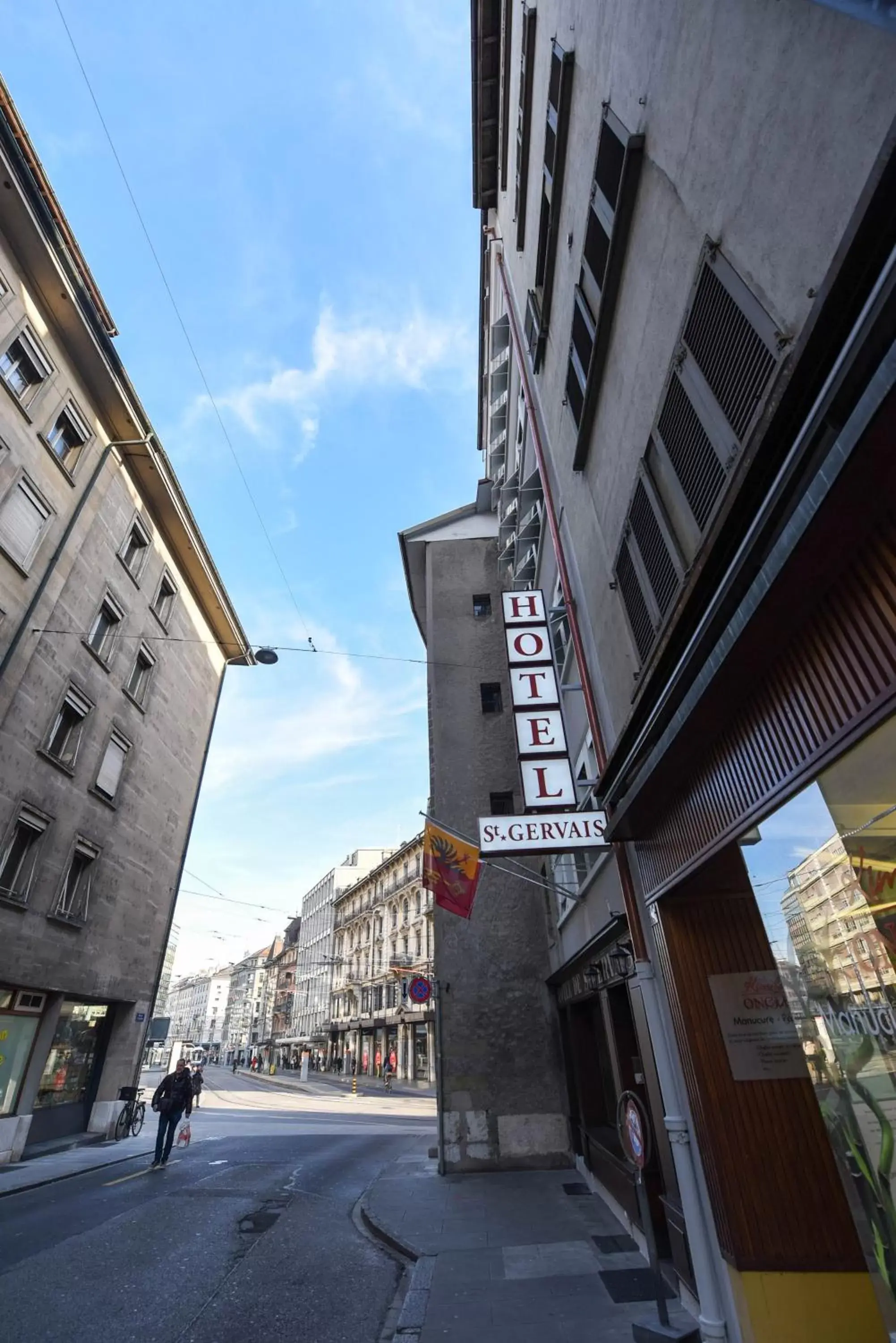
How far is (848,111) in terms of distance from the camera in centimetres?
290

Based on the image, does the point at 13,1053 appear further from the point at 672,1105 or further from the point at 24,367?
the point at 24,367

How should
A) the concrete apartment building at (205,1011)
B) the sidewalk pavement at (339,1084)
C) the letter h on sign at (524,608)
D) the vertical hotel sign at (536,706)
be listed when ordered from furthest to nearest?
the concrete apartment building at (205,1011) < the sidewalk pavement at (339,1084) < the letter h on sign at (524,608) < the vertical hotel sign at (536,706)

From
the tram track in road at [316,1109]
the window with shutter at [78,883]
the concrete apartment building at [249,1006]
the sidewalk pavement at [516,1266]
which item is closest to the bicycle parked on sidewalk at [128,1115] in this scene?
the window with shutter at [78,883]

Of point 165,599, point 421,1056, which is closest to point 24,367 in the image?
point 165,599

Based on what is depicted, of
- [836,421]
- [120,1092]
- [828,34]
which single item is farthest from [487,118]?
[120,1092]

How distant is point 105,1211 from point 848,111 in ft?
47.0

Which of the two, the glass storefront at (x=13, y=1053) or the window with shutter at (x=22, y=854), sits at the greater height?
the window with shutter at (x=22, y=854)

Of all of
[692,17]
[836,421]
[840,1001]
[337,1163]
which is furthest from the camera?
[337,1163]

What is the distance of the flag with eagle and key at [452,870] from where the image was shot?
34.5 ft

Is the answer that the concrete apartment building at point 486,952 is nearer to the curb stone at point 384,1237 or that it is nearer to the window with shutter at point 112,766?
the curb stone at point 384,1237

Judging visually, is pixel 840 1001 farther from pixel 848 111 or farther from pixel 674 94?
pixel 674 94

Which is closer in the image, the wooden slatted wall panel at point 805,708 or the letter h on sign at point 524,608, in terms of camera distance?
the wooden slatted wall panel at point 805,708

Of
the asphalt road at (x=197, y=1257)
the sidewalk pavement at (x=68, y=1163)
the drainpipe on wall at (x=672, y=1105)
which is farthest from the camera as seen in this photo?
the sidewalk pavement at (x=68, y=1163)

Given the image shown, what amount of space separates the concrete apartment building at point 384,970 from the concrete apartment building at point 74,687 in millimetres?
23559
